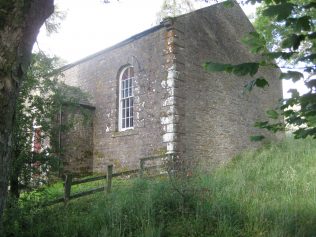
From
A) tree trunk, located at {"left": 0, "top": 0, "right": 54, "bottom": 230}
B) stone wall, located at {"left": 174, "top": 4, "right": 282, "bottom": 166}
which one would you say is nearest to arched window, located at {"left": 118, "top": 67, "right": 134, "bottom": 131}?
stone wall, located at {"left": 174, "top": 4, "right": 282, "bottom": 166}

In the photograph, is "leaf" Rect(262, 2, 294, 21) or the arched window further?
the arched window

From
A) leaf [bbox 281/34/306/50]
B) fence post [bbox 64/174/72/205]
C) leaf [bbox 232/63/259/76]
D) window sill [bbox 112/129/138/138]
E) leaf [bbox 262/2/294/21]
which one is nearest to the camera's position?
leaf [bbox 262/2/294/21]

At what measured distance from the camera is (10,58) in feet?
12.1

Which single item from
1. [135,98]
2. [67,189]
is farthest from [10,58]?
[135,98]

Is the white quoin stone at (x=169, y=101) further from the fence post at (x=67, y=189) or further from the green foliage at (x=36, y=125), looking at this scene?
the fence post at (x=67, y=189)

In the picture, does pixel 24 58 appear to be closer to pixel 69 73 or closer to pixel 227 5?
pixel 227 5

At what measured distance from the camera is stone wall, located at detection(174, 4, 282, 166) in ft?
45.4

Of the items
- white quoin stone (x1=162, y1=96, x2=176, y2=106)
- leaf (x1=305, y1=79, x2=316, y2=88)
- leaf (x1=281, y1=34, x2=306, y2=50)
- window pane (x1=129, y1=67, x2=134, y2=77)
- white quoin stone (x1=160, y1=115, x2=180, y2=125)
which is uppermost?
window pane (x1=129, y1=67, x2=134, y2=77)

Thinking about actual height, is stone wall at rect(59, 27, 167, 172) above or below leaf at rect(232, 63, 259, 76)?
above

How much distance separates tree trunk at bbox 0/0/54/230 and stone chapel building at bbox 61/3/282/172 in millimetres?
9378

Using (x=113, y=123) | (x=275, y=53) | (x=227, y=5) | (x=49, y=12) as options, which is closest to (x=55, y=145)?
(x=113, y=123)

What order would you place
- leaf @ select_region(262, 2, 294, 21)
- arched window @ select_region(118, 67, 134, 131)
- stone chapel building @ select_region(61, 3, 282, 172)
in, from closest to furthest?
leaf @ select_region(262, 2, 294, 21) < stone chapel building @ select_region(61, 3, 282, 172) < arched window @ select_region(118, 67, 134, 131)

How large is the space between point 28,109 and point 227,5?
7.29 m

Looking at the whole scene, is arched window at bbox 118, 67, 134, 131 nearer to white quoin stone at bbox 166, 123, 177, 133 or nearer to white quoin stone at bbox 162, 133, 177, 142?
white quoin stone at bbox 162, 133, 177, 142
